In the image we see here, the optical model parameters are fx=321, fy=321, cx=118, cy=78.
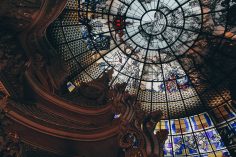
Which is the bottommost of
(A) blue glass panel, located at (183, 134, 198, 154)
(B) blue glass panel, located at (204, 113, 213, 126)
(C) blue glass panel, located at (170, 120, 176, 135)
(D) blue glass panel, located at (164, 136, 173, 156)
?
(D) blue glass panel, located at (164, 136, 173, 156)

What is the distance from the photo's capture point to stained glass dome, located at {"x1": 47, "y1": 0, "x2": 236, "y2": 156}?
1482 centimetres

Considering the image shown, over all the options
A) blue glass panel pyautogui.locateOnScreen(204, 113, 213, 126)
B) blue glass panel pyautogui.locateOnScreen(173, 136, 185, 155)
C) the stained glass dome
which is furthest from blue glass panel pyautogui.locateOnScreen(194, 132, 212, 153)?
blue glass panel pyautogui.locateOnScreen(173, 136, 185, 155)

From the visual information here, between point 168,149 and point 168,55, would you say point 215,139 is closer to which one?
point 168,149

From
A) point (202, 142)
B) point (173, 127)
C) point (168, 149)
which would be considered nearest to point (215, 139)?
point (202, 142)

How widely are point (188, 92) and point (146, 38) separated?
3.51 metres

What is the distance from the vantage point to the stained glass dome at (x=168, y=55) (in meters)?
14.8

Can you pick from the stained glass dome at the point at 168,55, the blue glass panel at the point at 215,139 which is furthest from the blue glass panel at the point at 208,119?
the blue glass panel at the point at 215,139

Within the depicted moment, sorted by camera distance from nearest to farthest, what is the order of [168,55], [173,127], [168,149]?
1. [168,55]
2. [168,149]
3. [173,127]

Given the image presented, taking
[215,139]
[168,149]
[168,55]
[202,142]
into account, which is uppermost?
[168,55]

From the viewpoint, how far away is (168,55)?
52.3 ft

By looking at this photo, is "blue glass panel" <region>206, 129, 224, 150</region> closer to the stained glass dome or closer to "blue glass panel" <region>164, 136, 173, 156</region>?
the stained glass dome

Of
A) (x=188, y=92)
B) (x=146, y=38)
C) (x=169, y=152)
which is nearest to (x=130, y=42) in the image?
(x=146, y=38)

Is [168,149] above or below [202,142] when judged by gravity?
below

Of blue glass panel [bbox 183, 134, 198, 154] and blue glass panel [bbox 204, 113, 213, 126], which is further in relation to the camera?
blue glass panel [bbox 204, 113, 213, 126]
